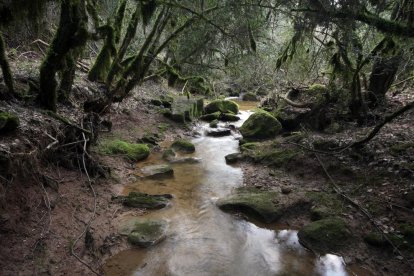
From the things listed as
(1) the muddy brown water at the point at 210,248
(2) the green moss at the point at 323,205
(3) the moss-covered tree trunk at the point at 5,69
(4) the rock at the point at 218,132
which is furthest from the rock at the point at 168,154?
(3) the moss-covered tree trunk at the point at 5,69

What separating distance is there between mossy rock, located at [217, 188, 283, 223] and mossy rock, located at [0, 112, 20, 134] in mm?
4410

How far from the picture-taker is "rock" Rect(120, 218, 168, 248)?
5.99 meters

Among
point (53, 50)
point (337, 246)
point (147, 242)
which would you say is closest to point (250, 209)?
point (337, 246)

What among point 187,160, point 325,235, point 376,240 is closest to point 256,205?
point 325,235

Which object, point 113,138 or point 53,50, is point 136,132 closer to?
point 113,138

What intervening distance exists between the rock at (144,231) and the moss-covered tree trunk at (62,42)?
3046mm

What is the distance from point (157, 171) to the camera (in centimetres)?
904

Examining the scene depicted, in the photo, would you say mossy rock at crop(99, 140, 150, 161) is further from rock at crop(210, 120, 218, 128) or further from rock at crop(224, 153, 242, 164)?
A: rock at crop(210, 120, 218, 128)

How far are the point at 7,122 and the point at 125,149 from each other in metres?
4.66

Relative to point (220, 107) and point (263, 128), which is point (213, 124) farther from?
point (263, 128)

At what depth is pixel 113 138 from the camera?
1065 cm

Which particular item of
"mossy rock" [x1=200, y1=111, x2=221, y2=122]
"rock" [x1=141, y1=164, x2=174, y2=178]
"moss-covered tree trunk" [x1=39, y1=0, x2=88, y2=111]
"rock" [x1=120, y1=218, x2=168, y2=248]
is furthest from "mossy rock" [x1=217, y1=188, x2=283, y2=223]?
"mossy rock" [x1=200, y1=111, x2=221, y2=122]

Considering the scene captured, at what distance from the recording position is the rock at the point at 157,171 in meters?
8.93

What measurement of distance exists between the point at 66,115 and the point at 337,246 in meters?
6.40
